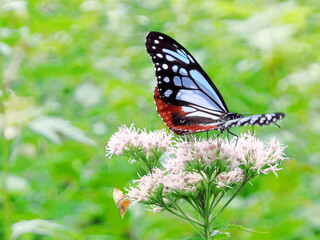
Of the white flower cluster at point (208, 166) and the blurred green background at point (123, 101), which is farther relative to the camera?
the blurred green background at point (123, 101)

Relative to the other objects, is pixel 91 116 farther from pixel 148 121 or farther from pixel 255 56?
pixel 255 56

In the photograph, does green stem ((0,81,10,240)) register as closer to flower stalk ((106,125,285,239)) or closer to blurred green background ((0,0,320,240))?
blurred green background ((0,0,320,240))

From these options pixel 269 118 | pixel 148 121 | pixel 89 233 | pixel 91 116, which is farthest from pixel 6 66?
pixel 269 118

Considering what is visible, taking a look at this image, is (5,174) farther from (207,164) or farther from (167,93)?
(207,164)

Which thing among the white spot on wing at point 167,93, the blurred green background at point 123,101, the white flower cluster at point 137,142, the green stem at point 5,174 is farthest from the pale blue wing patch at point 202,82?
the green stem at point 5,174

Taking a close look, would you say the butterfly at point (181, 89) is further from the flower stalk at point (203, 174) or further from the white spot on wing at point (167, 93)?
the flower stalk at point (203, 174)

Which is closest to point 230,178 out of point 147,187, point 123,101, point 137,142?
point 147,187

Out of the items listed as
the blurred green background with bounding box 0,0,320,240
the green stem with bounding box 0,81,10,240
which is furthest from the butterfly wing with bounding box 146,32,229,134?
the green stem with bounding box 0,81,10,240
